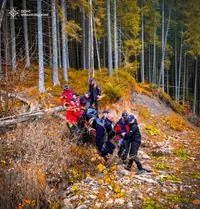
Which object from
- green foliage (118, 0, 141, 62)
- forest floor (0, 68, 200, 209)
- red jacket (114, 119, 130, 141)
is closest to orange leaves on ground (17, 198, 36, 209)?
forest floor (0, 68, 200, 209)

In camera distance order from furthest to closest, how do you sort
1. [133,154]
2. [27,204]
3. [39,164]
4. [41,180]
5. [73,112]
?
[73,112] → [133,154] → [39,164] → [41,180] → [27,204]

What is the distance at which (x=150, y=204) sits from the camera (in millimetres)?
7867

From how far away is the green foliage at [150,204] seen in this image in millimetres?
7742

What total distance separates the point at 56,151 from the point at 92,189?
158 cm

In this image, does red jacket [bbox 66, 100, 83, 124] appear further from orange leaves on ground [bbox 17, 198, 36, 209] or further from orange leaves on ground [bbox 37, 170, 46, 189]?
orange leaves on ground [bbox 17, 198, 36, 209]

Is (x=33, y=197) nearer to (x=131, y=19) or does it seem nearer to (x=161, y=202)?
(x=161, y=202)

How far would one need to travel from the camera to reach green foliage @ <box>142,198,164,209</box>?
7.74 metres

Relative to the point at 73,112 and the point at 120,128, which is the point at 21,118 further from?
the point at 120,128

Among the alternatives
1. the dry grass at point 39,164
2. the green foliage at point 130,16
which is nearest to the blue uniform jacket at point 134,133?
the dry grass at point 39,164

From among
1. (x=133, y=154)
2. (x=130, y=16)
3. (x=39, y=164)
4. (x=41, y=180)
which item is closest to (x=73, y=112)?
(x=133, y=154)

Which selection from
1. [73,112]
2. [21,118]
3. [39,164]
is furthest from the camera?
[73,112]

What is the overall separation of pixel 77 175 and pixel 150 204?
2.19 m

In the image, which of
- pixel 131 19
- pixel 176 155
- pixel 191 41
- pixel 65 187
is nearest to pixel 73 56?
pixel 131 19

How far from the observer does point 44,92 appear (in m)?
17.9
